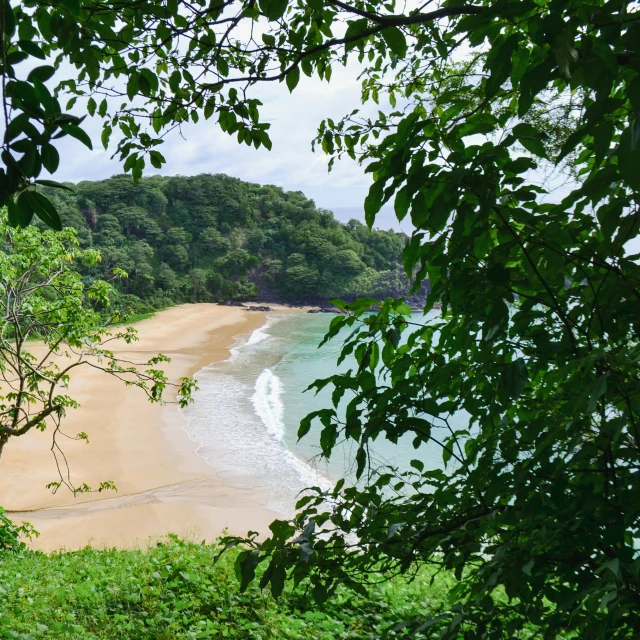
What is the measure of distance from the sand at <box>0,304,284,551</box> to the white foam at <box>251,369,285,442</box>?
212cm

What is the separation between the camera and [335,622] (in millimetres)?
3418

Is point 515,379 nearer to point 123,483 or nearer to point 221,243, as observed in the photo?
point 123,483

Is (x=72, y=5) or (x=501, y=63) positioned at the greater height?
(x=72, y=5)

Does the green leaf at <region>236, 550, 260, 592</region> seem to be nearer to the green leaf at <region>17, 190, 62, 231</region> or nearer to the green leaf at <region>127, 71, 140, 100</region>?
the green leaf at <region>17, 190, 62, 231</region>

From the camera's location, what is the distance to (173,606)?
358 cm

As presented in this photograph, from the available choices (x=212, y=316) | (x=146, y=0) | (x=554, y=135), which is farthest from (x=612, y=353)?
(x=212, y=316)

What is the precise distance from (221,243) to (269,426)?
3286 centimetres

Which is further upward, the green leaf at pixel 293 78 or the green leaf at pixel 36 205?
the green leaf at pixel 293 78

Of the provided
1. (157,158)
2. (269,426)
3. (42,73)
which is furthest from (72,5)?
(269,426)

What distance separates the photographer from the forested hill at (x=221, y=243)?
129 ft

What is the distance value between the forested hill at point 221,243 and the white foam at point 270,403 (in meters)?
18.6

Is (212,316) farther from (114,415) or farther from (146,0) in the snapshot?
(146,0)

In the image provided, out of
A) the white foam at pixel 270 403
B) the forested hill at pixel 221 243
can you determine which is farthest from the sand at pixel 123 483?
the forested hill at pixel 221 243

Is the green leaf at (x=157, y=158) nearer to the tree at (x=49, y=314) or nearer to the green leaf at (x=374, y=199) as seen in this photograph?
the green leaf at (x=374, y=199)
